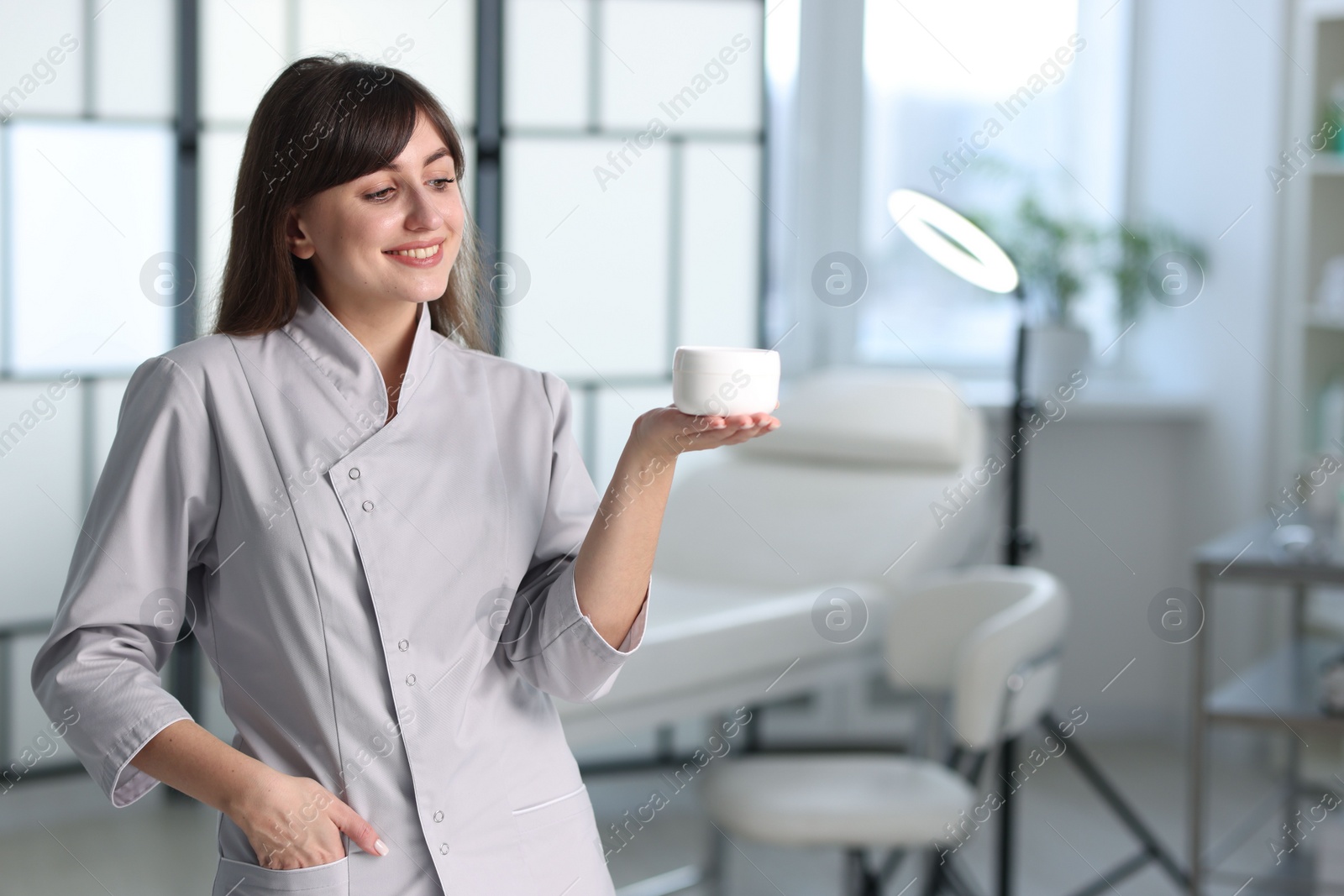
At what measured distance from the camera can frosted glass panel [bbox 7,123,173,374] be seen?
2.10 m

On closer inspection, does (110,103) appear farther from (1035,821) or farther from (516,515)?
(1035,821)

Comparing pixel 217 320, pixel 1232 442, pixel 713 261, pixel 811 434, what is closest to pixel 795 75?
pixel 713 261

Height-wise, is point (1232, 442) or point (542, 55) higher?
point (542, 55)

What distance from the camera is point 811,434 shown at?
272 centimetres

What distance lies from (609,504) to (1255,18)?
110 inches

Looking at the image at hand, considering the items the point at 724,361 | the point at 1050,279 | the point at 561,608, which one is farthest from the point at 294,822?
the point at 1050,279

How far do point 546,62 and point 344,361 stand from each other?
1622 mm

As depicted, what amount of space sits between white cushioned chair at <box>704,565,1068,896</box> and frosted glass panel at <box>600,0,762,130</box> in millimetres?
1165


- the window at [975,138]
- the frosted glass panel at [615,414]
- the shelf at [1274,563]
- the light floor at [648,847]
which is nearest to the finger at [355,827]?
the light floor at [648,847]

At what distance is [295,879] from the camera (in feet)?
2.90

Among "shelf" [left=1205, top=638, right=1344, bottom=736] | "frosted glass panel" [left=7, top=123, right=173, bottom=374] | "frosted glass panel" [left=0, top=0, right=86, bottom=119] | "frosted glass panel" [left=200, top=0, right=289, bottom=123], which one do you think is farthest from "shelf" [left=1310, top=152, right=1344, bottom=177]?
"frosted glass panel" [left=0, top=0, right=86, bottom=119]

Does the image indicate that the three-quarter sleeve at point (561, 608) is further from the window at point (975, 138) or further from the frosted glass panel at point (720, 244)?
the window at point (975, 138)

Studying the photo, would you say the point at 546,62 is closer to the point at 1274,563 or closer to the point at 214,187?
the point at 214,187

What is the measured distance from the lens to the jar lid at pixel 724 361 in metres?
0.91
